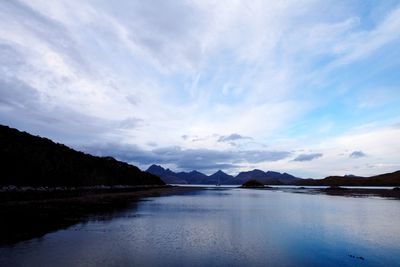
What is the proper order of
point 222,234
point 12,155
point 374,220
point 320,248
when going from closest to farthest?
point 320,248, point 222,234, point 374,220, point 12,155

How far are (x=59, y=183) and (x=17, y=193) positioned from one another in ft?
97.7

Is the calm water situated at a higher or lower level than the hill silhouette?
lower

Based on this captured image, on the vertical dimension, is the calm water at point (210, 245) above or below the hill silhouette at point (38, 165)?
below

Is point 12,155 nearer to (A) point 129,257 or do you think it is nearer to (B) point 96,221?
(B) point 96,221

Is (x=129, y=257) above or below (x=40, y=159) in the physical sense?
below

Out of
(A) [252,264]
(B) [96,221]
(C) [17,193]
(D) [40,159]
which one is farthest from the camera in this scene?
(D) [40,159]

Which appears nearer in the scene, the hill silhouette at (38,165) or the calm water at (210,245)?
the calm water at (210,245)

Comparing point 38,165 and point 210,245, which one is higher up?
point 38,165

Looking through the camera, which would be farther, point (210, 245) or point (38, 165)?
point (38, 165)

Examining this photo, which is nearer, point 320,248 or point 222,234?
point 320,248

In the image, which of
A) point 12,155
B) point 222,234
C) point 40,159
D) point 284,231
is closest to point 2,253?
point 222,234

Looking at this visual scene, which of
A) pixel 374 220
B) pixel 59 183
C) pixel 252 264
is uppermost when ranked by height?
pixel 59 183

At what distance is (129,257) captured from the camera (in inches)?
728

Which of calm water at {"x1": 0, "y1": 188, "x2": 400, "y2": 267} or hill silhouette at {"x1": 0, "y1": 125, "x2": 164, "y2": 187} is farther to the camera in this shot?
hill silhouette at {"x1": 0, "y1": 125, "x2": 164, "y2": 187}
